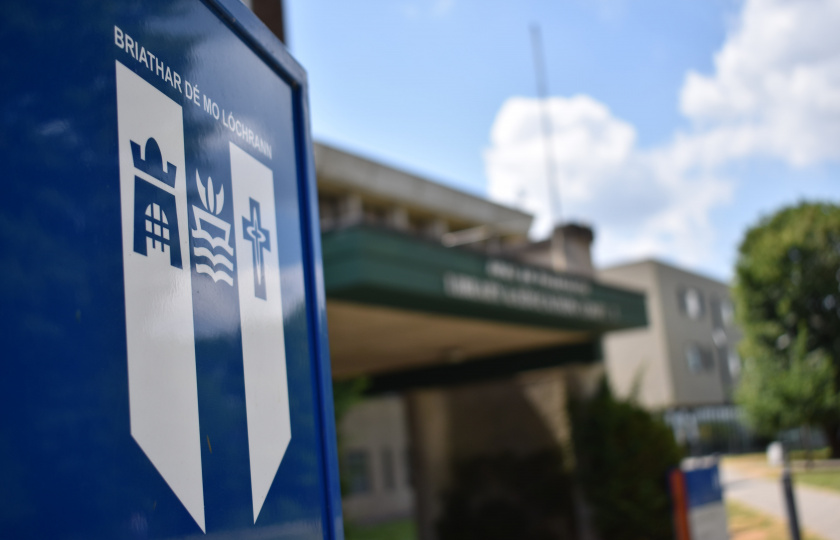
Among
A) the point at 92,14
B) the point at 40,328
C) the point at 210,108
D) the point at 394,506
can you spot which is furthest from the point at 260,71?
the point at 394,506

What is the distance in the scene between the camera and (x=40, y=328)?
127 cm

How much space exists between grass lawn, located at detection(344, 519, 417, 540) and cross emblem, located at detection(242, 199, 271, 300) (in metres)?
19.0

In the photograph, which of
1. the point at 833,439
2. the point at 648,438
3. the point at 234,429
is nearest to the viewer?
the point at 234,429

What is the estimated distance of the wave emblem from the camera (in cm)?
174

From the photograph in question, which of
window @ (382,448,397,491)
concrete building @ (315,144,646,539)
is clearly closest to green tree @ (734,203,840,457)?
window @ (382,448,397,491)

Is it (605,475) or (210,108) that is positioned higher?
(210,108)

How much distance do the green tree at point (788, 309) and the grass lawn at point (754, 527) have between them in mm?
17534

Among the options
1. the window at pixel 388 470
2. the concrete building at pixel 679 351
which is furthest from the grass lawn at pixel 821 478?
the concrete building at pixel 679 351

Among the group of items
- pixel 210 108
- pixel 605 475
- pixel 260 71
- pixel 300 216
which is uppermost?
pixel 260 71

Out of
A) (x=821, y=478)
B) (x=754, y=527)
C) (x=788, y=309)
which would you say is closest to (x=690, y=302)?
Answer: (x=788, y=309)

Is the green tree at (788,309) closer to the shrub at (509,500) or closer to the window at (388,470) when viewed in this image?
the window at (388,470)

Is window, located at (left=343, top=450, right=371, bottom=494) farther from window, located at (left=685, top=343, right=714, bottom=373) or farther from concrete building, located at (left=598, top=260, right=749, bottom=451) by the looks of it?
window, located at (left=685, top=343, right=714, bottom=373)

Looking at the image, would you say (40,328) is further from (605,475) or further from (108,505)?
(605,475)

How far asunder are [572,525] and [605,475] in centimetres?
127
